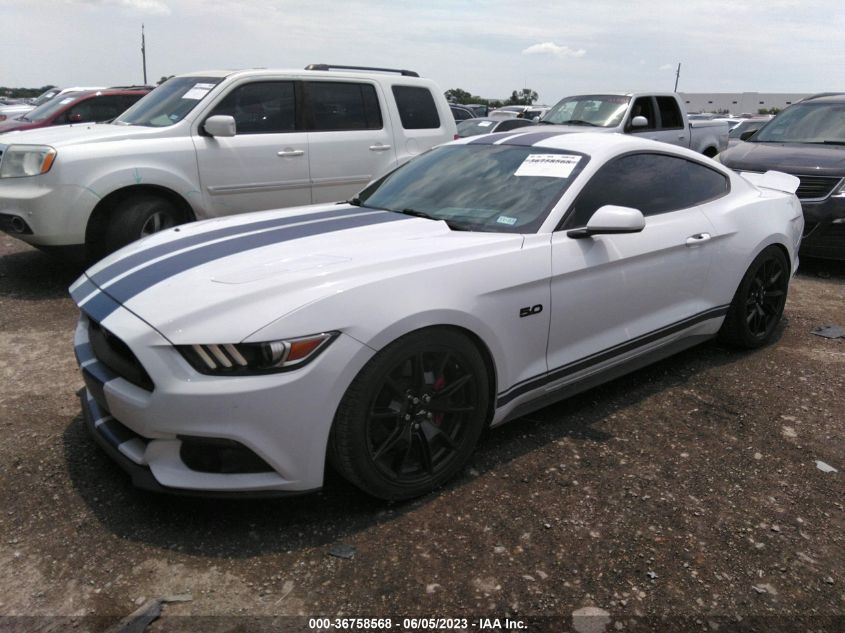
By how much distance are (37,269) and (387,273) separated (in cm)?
506

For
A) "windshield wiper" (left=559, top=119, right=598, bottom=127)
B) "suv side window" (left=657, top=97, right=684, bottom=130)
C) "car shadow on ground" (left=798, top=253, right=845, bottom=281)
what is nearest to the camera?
"car shadow on ground" (left=798, top=253, right=845, bottom=281)

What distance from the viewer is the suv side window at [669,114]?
1034cm

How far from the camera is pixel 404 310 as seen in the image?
252cm

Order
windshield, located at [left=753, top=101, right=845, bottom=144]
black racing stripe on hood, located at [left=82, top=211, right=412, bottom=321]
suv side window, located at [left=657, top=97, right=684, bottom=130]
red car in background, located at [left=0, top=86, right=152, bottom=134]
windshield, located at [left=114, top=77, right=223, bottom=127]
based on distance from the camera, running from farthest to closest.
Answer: red car in background, located at [left=0, top=86, right=152, bottom=134]
suv side window, located at [left=657, top=97, right=684, bottom=130]
windshield, located at [left=753, top=101, right=845, bottom=144]
windshield, located at [left=114, top=77, right=223, bottom=127]
black racing stripe on hood, located at [left=82, top=211, right=412, bottom=321]

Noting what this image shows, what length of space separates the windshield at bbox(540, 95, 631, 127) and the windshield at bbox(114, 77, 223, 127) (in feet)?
19.2

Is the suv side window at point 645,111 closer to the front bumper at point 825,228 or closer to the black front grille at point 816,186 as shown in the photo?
the black front grille at point 816,186

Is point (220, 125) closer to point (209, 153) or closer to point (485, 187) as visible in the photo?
point (209, 153)

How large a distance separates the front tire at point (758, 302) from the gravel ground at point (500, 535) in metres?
0.75

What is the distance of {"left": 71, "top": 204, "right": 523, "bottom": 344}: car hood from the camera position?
7.80 feet

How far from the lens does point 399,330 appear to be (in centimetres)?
249

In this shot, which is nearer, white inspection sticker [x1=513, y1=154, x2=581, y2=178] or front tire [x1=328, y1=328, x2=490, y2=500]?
front tire [x1=328, y1=328, x2=490, y2=500]

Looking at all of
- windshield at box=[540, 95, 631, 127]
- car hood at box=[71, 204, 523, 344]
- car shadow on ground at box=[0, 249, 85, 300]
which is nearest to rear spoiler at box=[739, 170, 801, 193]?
car hood at box=[71, 204, 523, 344]

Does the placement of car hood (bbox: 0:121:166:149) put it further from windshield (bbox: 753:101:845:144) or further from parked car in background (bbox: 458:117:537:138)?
parked car in background (bbox: 458:117:537:138)

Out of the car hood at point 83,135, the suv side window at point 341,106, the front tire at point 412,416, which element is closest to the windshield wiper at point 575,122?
the suv side window at point 341,106
